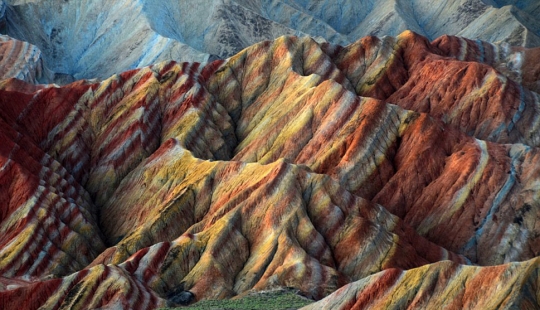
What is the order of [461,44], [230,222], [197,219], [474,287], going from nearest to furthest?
[474,287], [230,222], [197,219], [461,44]

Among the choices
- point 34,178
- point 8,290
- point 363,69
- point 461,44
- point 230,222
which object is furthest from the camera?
point 461,44

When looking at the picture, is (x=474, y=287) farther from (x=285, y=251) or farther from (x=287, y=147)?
(x=287, y=147)

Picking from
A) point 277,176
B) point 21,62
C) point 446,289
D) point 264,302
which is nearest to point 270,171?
point 277,176

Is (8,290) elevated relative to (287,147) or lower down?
elevated

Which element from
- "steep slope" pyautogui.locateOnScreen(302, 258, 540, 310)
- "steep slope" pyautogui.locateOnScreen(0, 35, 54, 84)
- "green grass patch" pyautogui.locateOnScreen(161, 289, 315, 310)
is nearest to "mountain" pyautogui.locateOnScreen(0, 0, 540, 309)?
"steep slope" pyautogui.locateOnScreen(302, 258, 540, 310)

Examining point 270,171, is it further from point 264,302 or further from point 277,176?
point 264,302

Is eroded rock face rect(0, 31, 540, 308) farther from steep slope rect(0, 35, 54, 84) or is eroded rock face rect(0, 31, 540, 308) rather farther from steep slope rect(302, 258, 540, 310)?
steep slope rect(302, 258, 540, 310)

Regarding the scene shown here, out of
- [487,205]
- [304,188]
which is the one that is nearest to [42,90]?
[304,188]

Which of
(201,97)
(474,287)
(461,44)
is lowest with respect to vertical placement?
(461,44)
